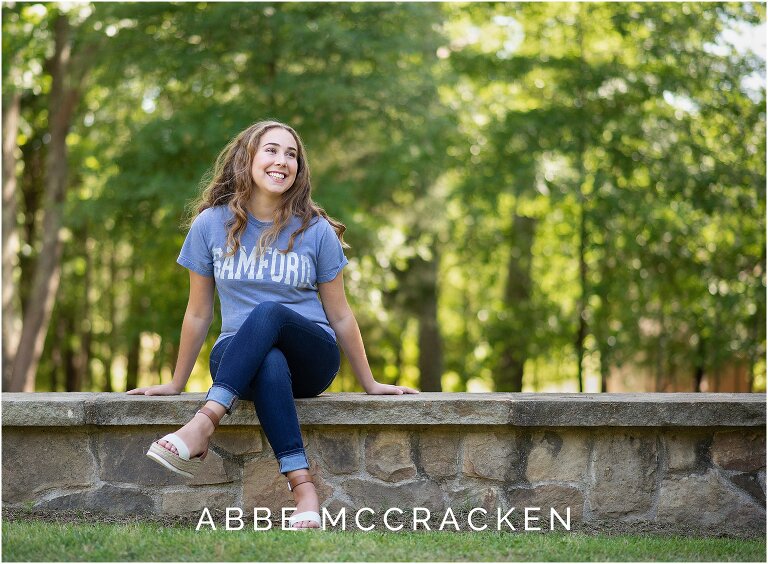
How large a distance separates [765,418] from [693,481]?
0.35 meters

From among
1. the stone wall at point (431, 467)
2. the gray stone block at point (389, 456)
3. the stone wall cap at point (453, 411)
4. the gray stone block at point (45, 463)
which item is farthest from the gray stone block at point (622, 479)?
the gray stone block at point (45, 463)

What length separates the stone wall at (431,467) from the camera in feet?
11.1

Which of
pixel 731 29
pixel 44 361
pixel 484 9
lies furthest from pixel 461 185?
pixel 44 361

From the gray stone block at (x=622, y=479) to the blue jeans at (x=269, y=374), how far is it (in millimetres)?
1126

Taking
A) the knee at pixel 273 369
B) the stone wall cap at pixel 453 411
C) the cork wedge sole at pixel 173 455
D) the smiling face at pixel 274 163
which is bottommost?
the cork wedge sole at pixel 173 455

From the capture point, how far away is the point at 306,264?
133 inches

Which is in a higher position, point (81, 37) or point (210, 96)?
point (81, 37)

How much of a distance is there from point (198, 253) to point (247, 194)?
292mm

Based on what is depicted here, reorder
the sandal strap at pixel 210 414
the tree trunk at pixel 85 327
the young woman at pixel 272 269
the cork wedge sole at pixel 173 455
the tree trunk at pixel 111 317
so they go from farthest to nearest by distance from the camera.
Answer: the tree trunk at pixel 111 317
the tree trunk at pixel 85 327
the young woman at pixel 272 269
the sandal strap at pixel 210 414
the cork wedge sole at pixel 173 455

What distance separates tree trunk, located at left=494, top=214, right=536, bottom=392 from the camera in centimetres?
1072

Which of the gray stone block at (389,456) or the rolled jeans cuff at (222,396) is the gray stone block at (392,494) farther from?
the rolled jeans cuff at (222,396)

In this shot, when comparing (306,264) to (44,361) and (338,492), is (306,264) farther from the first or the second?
(44,361)

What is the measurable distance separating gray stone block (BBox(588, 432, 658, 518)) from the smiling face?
1556mm

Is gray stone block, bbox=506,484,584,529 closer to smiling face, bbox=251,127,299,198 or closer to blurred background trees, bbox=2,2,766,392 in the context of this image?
smiling face, bbox=251,127,299,198
